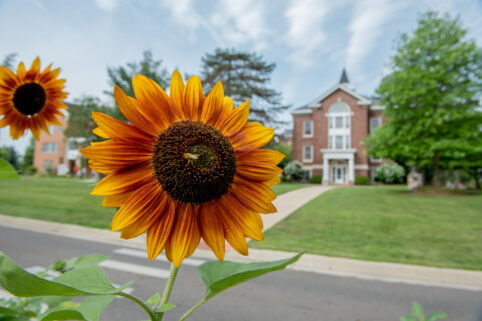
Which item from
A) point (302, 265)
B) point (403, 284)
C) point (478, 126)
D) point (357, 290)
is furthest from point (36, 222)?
point (478, 126)

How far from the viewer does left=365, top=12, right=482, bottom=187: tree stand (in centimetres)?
1808

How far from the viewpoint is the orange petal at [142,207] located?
2.06 feet

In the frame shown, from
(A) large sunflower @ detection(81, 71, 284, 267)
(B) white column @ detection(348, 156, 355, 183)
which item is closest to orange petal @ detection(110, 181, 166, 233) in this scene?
(A) large sunflower @ detection(81, 71, 284, 267)

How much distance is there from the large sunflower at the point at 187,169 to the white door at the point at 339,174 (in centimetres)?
3808

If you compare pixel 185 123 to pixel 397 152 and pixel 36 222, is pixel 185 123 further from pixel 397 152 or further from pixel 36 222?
pixel 397 152

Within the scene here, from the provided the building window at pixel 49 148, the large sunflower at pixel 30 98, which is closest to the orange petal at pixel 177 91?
the large sunflower at pixel 30 98

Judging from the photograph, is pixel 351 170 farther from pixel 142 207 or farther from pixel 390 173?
pixel 142 207

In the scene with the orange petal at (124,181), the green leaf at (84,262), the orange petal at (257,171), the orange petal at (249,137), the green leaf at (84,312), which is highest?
the orange petal at (249,137)

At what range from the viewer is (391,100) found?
19.2 m

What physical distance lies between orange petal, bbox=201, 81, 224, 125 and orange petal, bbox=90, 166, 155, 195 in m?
0.18

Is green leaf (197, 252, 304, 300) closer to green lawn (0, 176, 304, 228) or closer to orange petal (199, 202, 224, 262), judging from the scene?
orange petal (199, 202, 224, 262)

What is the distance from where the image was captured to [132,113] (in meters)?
0.66

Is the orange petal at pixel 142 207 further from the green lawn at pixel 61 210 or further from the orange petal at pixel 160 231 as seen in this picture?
the green lawn at pixel 61 210

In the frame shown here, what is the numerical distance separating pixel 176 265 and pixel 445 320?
4.81 metres
